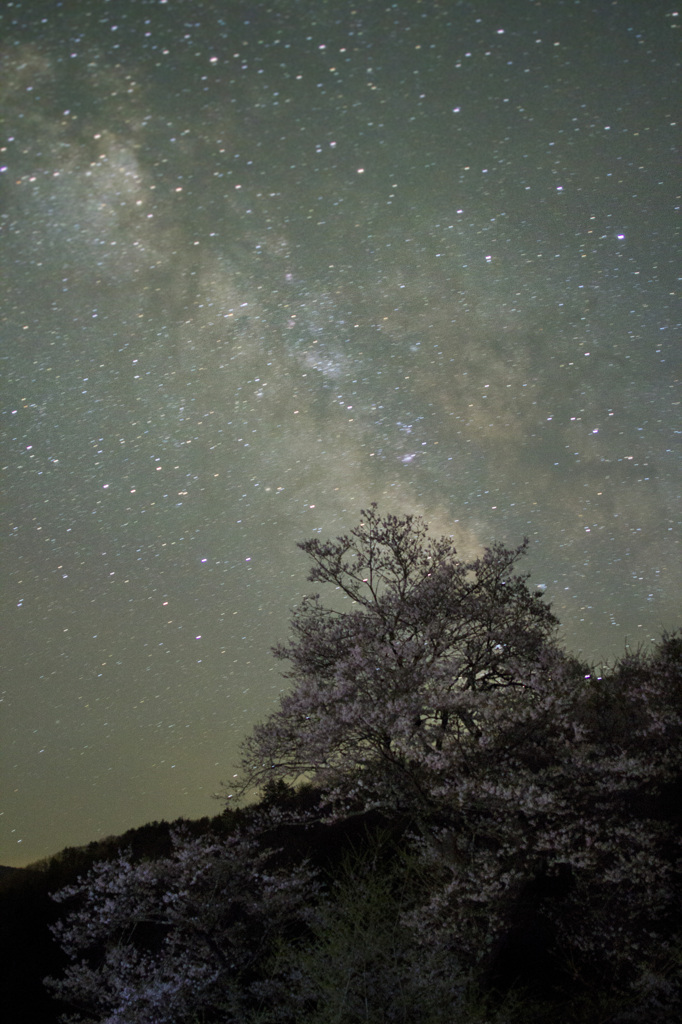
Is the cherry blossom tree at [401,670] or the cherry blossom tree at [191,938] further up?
the cherry blossom tree at [401,670]

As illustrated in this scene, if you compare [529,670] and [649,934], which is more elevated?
[529,670]

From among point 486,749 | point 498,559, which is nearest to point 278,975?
point 486,749

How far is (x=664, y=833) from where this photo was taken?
13078 mm

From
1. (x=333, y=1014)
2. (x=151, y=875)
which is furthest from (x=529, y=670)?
(x=151, y=875)

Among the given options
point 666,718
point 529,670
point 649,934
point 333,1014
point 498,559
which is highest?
point 498,559

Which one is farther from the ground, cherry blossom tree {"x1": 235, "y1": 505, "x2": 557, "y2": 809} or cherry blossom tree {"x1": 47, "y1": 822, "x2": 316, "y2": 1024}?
cherry blossom tree {"x1": 235, "y1": 505, "x2": 557, "y2": 809}

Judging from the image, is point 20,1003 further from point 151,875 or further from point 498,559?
point 498,559

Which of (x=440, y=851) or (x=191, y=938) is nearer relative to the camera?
(x=440, y=851)

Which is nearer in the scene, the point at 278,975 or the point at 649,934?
the point at 649,934

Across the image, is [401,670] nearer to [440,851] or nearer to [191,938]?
[440,851]

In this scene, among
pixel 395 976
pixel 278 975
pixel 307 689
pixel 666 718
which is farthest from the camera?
pixel 666 718

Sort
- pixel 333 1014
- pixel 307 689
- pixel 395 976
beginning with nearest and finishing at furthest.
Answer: pixel 333 1014 < pixel 395 976 < pixel 307 689

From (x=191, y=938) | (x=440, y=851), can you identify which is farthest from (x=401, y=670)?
(x=191, y=938)

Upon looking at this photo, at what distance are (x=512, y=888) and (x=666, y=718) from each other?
631 centimetres
